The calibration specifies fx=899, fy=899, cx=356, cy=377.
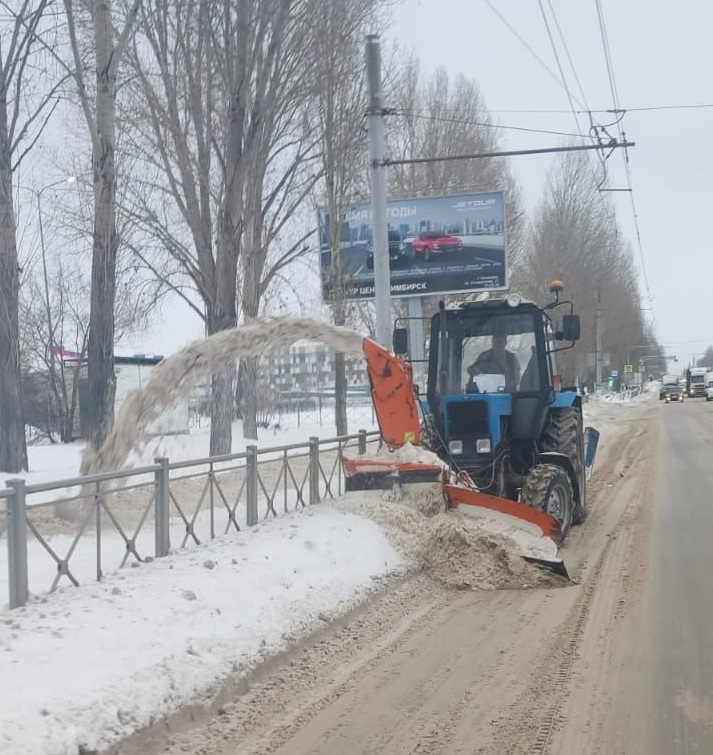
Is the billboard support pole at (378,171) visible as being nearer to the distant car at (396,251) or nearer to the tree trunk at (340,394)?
the distant car at (396,251)

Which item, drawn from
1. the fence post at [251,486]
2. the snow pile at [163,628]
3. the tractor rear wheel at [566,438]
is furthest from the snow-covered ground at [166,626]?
the tractor rear wheel at [566,438]

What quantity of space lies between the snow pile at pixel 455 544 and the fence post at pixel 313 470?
6.22ft

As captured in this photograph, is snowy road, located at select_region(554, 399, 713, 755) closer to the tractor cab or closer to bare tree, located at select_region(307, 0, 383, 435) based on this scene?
the tractor cab

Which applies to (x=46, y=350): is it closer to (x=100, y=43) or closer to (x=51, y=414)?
(x=51, y=414)

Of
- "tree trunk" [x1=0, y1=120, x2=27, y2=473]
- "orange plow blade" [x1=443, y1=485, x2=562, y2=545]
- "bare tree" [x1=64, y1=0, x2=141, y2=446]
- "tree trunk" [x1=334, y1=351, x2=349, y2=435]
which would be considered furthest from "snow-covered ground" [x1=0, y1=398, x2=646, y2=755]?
"tree trunk" [x1=334, y1=351, x2=349, y2=435]

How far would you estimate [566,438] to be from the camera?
35.6 ft

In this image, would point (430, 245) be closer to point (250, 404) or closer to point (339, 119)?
point (339, 119)

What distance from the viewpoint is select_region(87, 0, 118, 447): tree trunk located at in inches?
559

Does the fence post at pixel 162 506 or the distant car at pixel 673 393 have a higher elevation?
the fence post at pixel 162 506

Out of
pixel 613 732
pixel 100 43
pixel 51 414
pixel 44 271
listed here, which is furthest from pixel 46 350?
pixel 613 732

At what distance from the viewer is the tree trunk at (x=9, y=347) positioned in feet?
57.4

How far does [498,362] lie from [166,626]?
628 centimetres

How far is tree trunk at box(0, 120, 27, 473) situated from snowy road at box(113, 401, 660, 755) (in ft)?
40.5

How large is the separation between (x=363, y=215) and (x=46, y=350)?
17.0m
